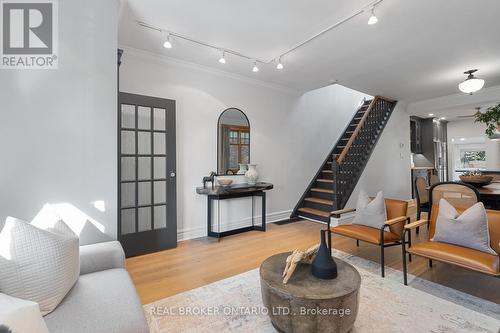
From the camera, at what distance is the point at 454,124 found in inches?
351

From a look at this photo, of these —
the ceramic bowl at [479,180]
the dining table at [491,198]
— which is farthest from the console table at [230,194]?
the ceramic bowl at [479,180]

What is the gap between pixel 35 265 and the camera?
1.25 m

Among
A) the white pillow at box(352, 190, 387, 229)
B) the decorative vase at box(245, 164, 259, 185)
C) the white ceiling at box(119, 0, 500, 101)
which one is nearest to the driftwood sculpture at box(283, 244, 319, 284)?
the white pillow at box(352, 190, 387, 229)

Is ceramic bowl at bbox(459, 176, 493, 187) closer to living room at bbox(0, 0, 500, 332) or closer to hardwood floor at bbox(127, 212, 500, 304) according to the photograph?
living room at bbox(0, 0, 500, 332)

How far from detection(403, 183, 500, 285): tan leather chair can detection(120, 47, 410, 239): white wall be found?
2.43 metres

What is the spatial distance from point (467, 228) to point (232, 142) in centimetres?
319

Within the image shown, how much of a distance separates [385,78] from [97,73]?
14.9ft

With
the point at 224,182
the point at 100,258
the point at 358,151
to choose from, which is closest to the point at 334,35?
the point at 224,182

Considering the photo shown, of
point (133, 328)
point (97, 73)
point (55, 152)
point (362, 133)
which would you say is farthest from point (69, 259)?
→ point (362, 133)

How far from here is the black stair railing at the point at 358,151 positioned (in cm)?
446

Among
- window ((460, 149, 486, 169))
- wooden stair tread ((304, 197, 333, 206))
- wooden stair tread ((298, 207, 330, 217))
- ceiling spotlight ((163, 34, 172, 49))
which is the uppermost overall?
ceiling spotlight ((163, 34, 172, 49))

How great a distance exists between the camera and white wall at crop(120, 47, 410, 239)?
11.5 feet

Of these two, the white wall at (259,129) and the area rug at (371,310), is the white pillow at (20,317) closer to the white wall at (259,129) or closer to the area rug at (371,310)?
the area rug at (371,310)

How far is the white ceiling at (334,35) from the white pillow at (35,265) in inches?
86.2
